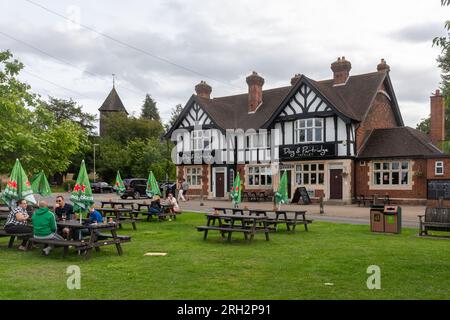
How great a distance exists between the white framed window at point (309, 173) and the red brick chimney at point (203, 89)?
→ 43.8ft

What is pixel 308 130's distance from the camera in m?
33.7

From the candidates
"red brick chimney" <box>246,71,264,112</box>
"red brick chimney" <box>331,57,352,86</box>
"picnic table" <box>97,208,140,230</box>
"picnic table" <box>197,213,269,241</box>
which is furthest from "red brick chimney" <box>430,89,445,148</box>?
"picnic table" <box>97,208,140,230</box>

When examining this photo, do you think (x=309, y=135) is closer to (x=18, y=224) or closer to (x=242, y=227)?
(x=242, y=227)

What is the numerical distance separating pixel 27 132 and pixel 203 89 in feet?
90.4

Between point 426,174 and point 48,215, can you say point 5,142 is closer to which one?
point 48,215

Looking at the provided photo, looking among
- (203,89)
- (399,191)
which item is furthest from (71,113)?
(399,191)

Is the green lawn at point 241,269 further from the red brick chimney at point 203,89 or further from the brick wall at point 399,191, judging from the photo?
the red brick chimney at point 203,89

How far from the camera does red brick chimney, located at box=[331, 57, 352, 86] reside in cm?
3634

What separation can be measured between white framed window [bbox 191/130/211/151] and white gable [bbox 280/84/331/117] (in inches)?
300

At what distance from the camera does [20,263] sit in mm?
10242

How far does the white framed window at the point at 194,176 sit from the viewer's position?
4068 centimetres

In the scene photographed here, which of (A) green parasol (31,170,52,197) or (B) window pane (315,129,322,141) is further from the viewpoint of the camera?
(B) window pane (315,129,322,141)

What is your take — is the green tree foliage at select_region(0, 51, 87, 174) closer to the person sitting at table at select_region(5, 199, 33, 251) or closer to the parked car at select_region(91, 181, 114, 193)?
the person sitting at table at select_region(5, 199, 33, 251)
